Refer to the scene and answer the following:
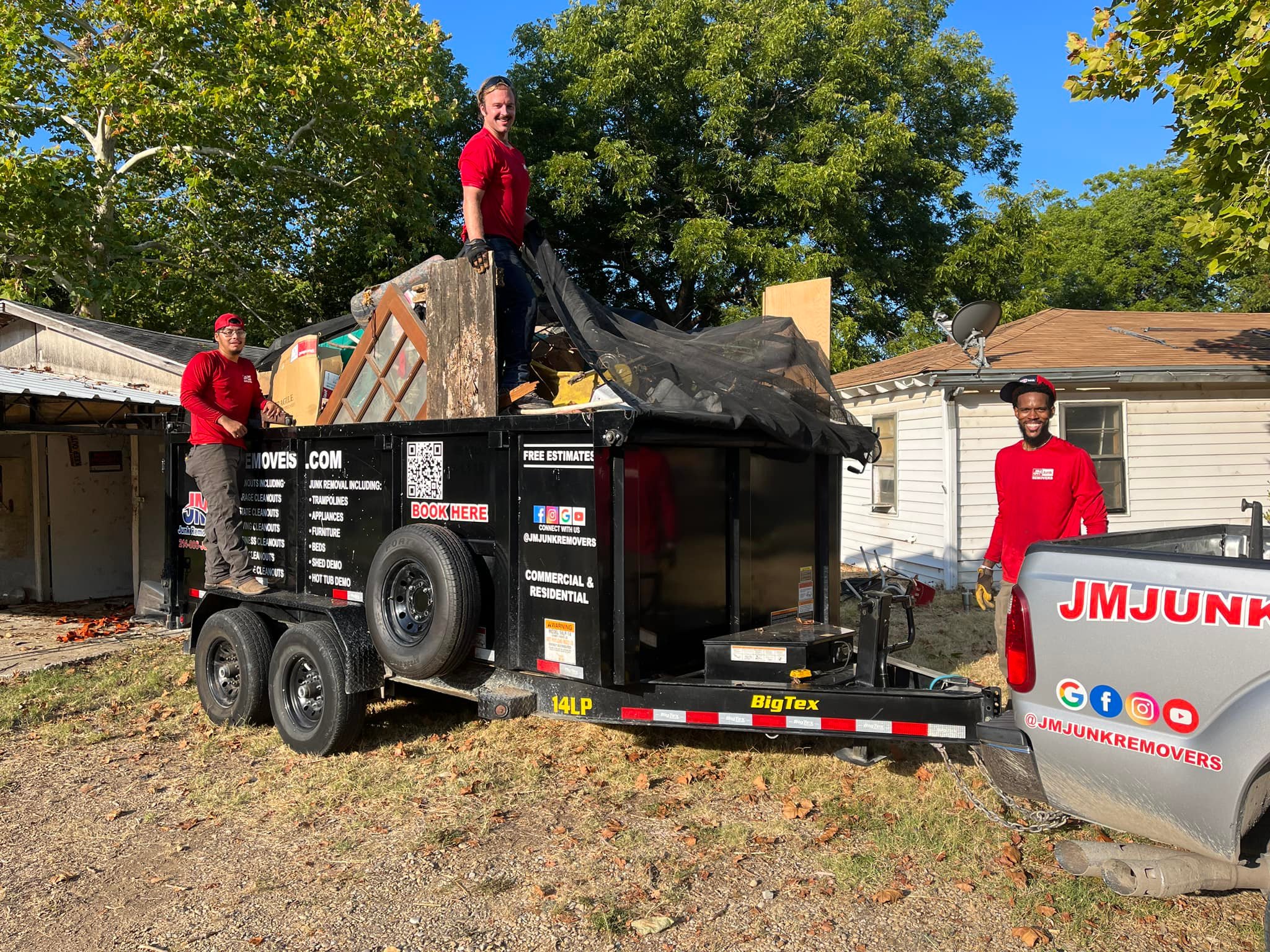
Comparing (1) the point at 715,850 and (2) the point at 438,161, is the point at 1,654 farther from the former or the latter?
(2) the point at 438,161

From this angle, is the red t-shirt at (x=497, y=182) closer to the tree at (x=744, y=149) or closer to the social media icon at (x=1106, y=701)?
the social media icon at (x=1106, y=701)

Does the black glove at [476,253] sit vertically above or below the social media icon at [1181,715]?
above

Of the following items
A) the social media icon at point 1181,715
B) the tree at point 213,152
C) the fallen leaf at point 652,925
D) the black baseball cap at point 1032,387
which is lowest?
the fallen leaf at point 652,925

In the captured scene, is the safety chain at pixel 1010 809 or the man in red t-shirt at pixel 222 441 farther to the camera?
the man in red t-shirt at pixel 222 441

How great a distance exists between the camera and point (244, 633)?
624 centimetres

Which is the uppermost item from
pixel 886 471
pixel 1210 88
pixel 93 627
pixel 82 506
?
pixel 1210 88

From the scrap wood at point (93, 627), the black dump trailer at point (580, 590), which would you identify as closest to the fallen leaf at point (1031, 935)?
the black dump trailer at point (580, 590)

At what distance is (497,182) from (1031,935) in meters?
Answer: 4.68

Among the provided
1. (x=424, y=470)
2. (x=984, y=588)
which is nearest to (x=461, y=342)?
(x=424, y=470)

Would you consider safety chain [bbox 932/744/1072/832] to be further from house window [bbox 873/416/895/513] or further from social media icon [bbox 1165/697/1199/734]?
house window [bbox 873/416/895/513]

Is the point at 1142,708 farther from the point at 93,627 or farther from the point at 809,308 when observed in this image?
the point at 93,627

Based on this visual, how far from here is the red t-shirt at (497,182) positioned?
17.9 feet

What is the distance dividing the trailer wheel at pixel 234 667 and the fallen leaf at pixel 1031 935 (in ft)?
15.2

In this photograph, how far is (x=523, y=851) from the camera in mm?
4516
